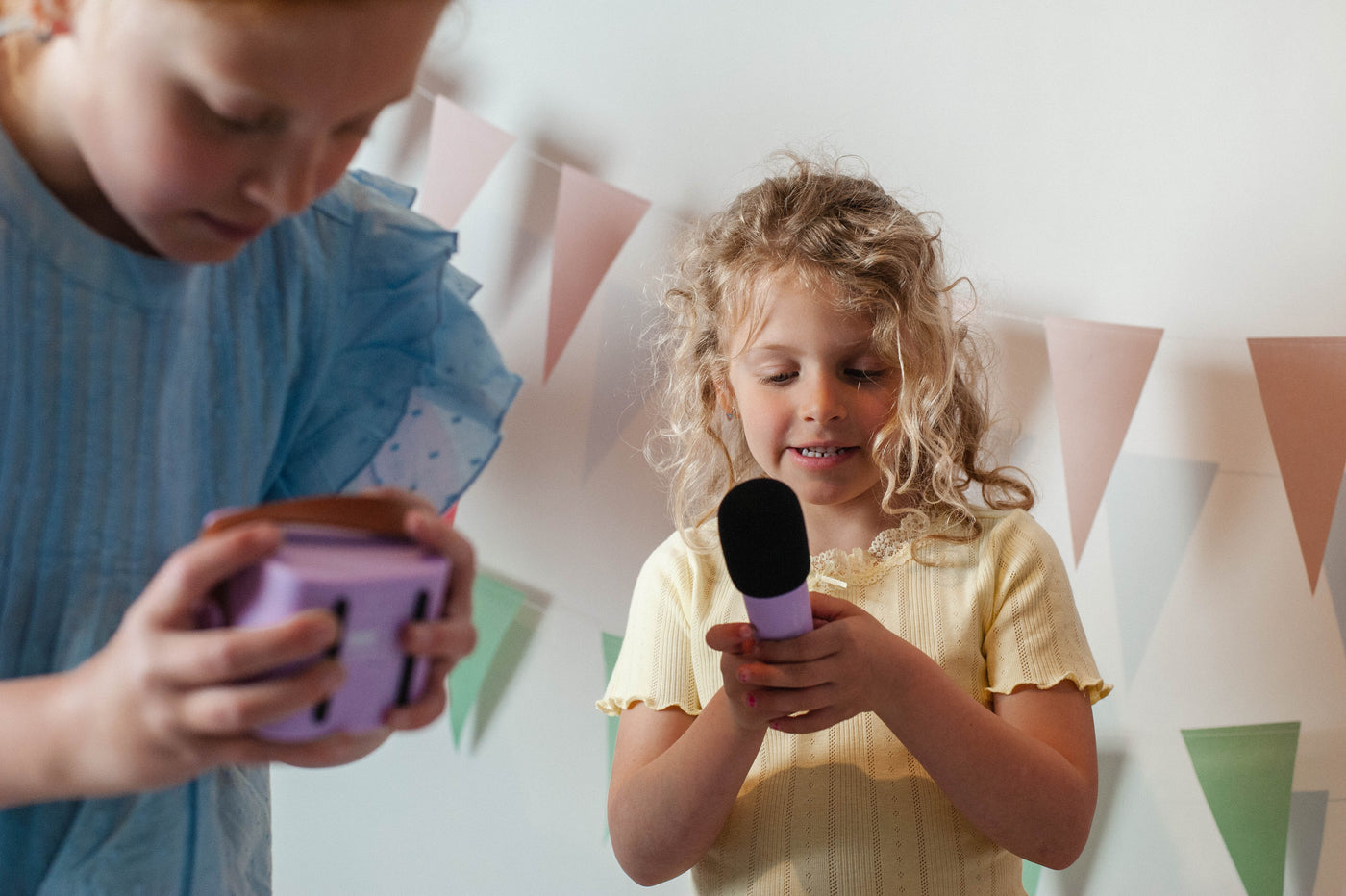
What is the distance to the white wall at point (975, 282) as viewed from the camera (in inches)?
35.4

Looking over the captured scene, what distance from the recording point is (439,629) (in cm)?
36

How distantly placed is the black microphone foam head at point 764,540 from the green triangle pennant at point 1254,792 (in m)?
0.56

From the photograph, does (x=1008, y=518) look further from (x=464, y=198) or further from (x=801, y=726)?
(x=464, y=198)

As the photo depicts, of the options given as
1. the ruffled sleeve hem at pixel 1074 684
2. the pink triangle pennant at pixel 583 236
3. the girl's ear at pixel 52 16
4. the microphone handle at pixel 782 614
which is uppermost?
the pink triangle pennant at pixel 583 236

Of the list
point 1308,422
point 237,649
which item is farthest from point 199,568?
point 1308,422

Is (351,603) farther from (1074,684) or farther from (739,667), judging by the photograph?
(1074,684)

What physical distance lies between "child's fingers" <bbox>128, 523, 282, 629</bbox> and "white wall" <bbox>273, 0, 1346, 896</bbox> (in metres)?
0.69

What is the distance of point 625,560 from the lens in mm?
1010

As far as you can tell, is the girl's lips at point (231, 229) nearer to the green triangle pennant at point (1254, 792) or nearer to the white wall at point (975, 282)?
the white wall at point (975, 282)

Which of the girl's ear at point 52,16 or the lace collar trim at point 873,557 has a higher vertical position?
the girl's ear at point 52,16

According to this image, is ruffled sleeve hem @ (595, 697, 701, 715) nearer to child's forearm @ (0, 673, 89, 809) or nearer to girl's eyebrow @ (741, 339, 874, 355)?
girl's eyebrow @ (741, 339, 874, 355)

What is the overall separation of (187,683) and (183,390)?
190 mm

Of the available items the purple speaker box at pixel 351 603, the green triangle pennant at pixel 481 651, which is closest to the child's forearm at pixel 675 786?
the green triangle pennant at pixel 481 651

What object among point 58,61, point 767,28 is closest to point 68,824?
point 58,61
